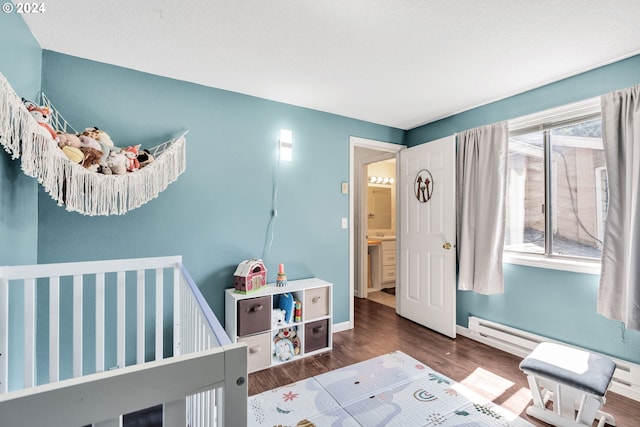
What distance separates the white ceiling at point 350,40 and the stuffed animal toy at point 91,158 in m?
0.69

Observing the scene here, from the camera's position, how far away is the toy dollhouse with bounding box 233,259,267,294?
2.28 metres

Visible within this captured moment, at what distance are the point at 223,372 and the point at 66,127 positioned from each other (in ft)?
6.85

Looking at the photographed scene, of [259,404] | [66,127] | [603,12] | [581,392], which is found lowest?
[259,404]

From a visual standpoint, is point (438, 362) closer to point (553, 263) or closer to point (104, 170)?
point (553, 263)

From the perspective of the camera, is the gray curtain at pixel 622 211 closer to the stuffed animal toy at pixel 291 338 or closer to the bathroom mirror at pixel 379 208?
the stuffed animal toy at pixel 291 338

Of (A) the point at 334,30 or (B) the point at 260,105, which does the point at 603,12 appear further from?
(B) the point at 260,105

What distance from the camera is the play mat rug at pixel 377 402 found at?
169 cm

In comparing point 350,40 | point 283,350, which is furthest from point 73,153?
point 283,350

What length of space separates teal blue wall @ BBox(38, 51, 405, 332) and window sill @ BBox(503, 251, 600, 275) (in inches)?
58.8

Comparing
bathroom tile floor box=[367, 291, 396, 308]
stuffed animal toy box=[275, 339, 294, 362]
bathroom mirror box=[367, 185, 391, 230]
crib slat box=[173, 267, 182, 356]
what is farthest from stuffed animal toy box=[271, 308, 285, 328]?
bathroom mirror box=[367, 185, 391, 230]

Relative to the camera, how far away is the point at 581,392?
1.52 meters

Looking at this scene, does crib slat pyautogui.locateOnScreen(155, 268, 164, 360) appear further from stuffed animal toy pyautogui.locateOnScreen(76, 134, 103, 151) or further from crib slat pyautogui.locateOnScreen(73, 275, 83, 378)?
stuffed animal toy pyautogui.locateOnScreen(76, 134, 103, 151)

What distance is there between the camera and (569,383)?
60.1 inches

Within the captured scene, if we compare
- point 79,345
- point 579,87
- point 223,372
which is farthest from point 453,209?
point 79,345
